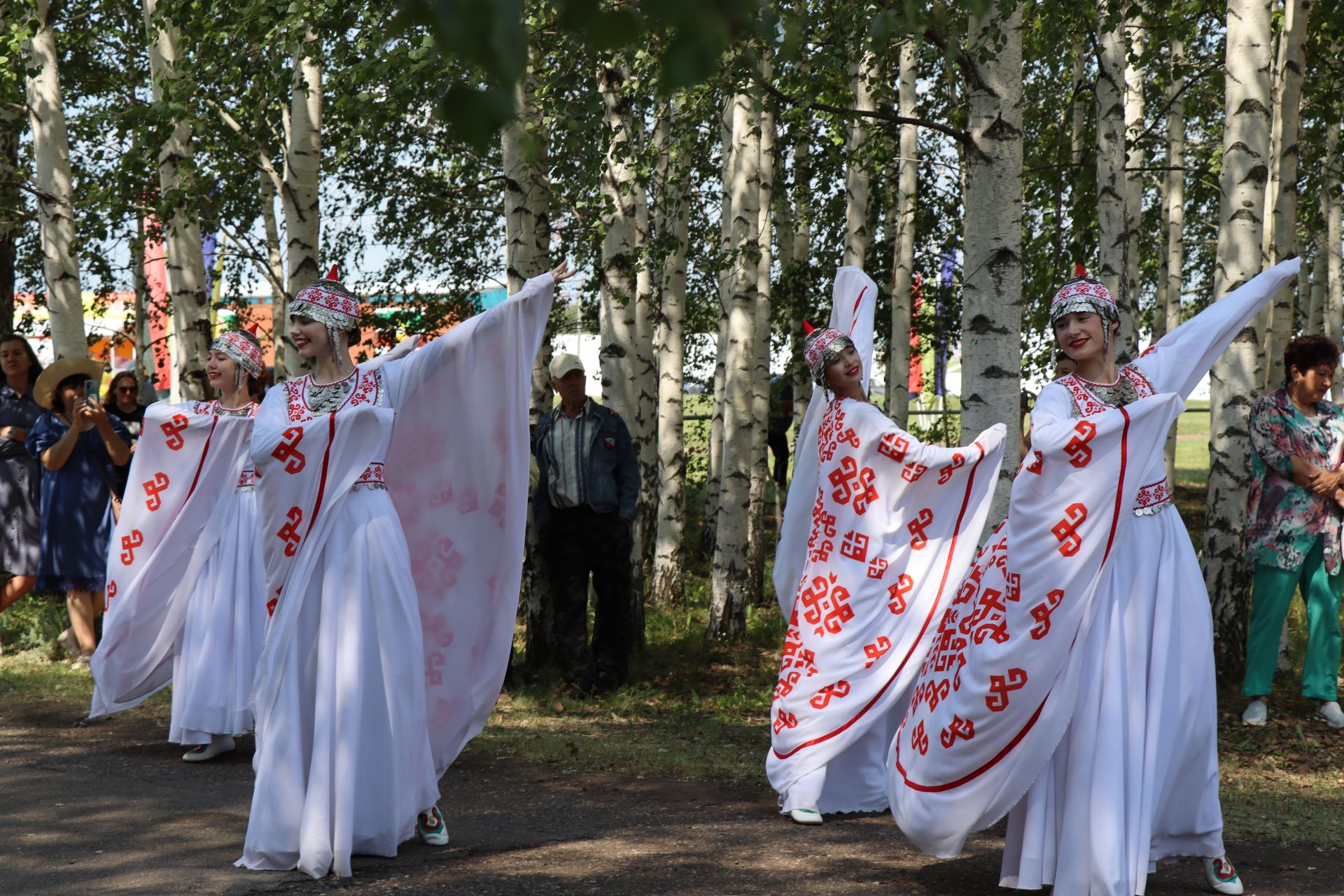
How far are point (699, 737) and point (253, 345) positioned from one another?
3268mm

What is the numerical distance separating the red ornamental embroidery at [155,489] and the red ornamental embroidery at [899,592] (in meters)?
4.24

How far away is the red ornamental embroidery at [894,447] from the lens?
625cm

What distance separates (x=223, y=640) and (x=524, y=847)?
263 centimetres

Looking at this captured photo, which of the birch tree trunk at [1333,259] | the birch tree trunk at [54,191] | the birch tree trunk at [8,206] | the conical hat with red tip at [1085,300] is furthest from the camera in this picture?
the birch tree trunk at [1333,259]

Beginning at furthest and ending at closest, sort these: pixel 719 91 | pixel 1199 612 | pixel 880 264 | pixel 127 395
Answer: pixel 880 264, pixel 127 395, pixel 719 91, pixel 1199 612

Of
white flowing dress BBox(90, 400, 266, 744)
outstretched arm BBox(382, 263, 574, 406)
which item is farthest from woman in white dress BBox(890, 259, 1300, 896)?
white flowing dress BBox(90, 400, 266, 744)

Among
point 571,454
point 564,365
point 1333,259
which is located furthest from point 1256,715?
point 1333,259

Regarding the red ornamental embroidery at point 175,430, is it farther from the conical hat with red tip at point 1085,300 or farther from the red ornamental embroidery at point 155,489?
the conical hat with red tip at point 1085,300

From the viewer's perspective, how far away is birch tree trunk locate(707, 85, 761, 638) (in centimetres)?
1073

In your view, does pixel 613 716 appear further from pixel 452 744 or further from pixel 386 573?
pixel 386 573

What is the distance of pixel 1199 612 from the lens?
4.62m

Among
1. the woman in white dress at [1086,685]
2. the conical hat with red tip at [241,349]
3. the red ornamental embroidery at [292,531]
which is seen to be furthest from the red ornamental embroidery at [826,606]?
the conical hat with red tip at [241,349]

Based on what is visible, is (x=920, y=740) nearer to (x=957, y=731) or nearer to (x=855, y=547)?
(x=957, y=731)

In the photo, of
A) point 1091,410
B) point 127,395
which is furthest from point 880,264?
point 1091,410
